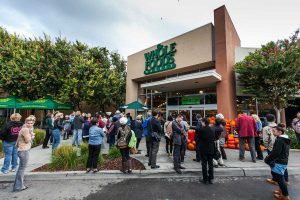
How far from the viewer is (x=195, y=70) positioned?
1527 cm

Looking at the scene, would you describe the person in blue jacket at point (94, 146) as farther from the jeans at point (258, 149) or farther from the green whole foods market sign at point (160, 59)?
the green whole foods market sign at point (160, 59)

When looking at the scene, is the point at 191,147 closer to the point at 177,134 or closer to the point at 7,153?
the point at 177,134

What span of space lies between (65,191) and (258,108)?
548 inches

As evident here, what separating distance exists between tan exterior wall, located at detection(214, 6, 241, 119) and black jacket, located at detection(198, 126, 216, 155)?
318 inches

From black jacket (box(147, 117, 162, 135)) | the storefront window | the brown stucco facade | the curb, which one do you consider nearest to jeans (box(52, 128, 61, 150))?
the curb

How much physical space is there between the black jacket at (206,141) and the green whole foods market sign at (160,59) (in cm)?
1120

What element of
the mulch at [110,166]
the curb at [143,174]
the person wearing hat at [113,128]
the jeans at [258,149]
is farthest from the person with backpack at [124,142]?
the jeans at [258,149]

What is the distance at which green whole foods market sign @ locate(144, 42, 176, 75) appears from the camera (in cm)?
1594

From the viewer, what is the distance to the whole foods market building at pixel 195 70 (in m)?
12.5

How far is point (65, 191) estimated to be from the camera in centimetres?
457

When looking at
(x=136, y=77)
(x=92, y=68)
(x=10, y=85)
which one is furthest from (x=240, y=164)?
(x=10, y=85)

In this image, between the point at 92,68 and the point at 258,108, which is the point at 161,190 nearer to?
the point at 258,108

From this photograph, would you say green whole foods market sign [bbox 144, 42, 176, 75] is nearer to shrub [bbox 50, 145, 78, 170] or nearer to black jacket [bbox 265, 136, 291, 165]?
shrub [bbox 50, 145, 78, 170]

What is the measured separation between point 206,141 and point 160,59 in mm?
13100
